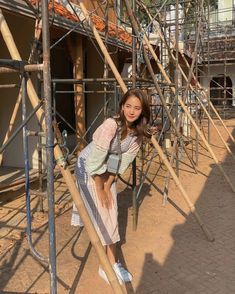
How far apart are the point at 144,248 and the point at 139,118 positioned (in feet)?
5.50

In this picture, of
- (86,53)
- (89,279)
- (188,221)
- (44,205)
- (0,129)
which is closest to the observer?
(89,279)

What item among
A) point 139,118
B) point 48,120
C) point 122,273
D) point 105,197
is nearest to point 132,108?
point 139,118

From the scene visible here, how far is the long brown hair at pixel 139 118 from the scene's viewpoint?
358 centimetres

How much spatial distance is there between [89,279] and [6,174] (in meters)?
3.61

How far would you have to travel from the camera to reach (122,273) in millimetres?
3859

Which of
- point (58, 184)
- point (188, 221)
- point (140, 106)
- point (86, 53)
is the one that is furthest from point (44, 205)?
point (86, 53)

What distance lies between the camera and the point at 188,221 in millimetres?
5453

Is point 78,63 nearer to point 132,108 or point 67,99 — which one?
point 67,99

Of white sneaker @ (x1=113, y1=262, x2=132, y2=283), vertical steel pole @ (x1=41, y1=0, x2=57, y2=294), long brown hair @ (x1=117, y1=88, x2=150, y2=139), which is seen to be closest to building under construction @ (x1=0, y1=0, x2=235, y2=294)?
vertical steel pole @ (x1=41, y1=0, x2=57, y2=294)

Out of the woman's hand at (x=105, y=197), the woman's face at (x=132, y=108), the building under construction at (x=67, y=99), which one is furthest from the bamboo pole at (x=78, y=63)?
the woman's face at (x=132, y=108)

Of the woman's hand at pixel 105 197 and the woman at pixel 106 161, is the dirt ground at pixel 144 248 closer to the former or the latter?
the woman at pixel 106 161

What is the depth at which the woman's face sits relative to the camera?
3.56m

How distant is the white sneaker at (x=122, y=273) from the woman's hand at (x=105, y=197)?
600 millimetres

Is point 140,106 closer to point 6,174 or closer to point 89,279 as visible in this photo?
point 89,279
